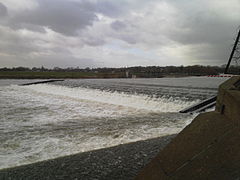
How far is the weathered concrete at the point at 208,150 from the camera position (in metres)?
1.63

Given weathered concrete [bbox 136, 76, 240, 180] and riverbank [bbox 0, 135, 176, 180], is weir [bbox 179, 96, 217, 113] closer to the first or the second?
riverbank [bbox 0, 135, 176, 180]

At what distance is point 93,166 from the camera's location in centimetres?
400

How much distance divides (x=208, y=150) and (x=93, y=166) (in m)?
2.91

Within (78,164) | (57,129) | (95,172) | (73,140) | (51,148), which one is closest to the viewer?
(95,172)

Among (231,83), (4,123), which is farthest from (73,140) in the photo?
(231,83)

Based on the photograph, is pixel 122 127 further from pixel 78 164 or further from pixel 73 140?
pixel 78 164

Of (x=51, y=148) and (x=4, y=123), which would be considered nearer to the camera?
(x=51, y=148)

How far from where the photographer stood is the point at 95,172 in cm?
375

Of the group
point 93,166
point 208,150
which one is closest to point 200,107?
point 93,166

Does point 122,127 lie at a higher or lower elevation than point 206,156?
lower

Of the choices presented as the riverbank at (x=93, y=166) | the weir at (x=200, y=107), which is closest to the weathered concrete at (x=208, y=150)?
the riverbank at (x=93, y=166)

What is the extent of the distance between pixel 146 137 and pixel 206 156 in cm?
427

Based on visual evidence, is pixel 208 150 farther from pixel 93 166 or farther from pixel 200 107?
pixel 200 107

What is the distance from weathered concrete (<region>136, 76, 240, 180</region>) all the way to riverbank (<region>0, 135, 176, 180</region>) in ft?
5.44
